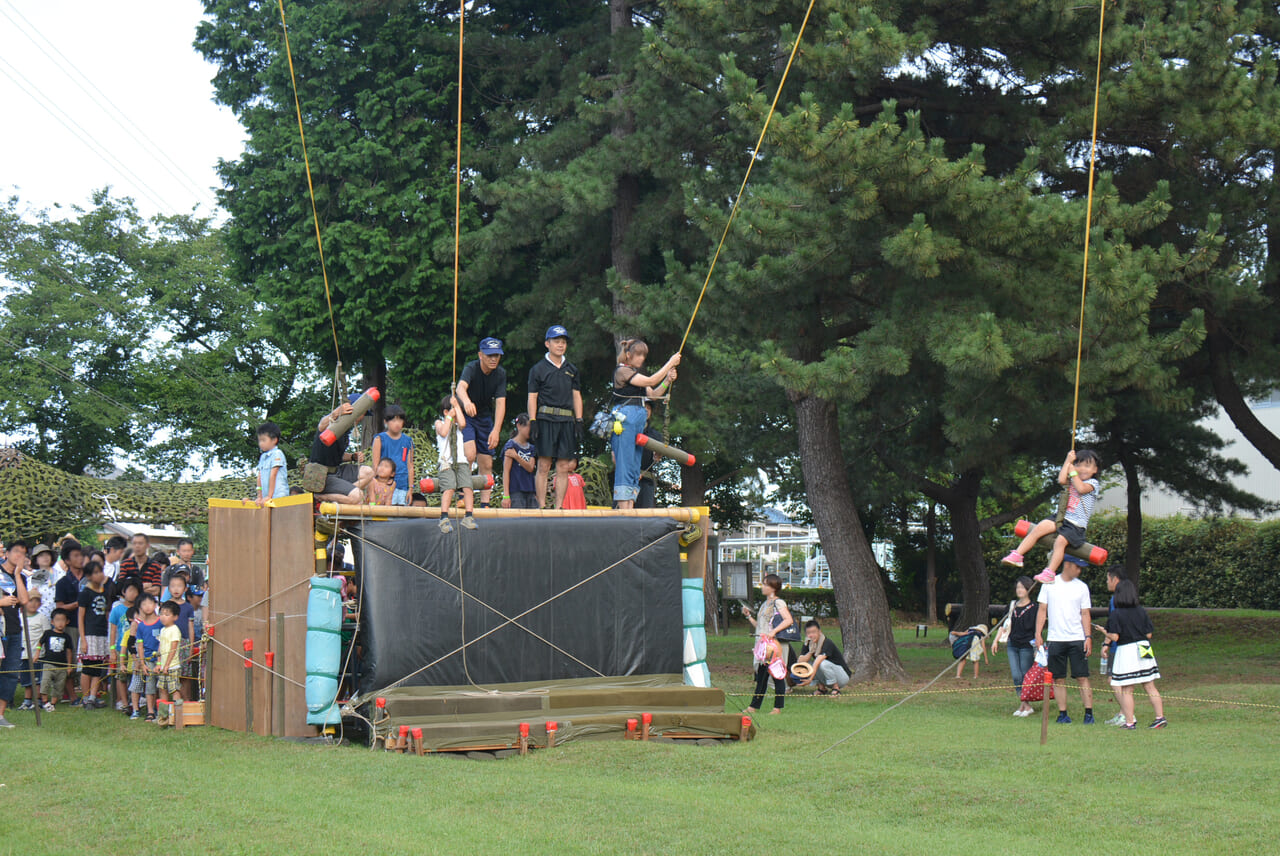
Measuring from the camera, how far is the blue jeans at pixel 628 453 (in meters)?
11.1

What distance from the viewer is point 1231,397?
16094 mm

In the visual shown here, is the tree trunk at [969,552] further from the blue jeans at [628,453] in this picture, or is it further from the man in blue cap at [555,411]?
the man in blue cap at [555,411]

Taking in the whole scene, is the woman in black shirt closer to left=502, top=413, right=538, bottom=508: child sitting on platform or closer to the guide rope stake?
left=502, top=413, right=538, bottom=508: child sitting on platform

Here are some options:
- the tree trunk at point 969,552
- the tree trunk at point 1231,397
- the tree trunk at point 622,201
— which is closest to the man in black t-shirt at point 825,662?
the tree trunk at point 1231,397

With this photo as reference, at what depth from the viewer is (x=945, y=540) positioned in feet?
108

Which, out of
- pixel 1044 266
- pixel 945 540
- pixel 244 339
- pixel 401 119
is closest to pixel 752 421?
pixel 401 119

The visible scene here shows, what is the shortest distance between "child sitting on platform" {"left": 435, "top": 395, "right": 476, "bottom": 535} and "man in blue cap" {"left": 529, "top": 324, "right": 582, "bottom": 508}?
87cm

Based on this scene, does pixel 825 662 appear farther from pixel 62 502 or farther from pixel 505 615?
pixel 62 502

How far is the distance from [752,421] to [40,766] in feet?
53.6

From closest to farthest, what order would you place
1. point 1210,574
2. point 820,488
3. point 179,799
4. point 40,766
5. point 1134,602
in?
point 179,799 → point 40,766 → point 1134,602 → point 820,488 → point 1210,574

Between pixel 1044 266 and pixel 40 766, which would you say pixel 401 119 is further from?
pixel 40 766

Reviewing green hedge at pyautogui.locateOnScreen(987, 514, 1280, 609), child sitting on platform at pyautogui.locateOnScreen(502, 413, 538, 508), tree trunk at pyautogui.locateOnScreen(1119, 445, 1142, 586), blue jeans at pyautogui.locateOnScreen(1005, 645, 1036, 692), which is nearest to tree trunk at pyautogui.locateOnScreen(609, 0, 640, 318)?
child sitting on platform at pyautogui.locateOnScreen(502, 413, 538, 508)

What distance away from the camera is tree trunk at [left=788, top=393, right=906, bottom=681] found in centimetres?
1582

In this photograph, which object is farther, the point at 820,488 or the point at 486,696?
the point at 820,488
